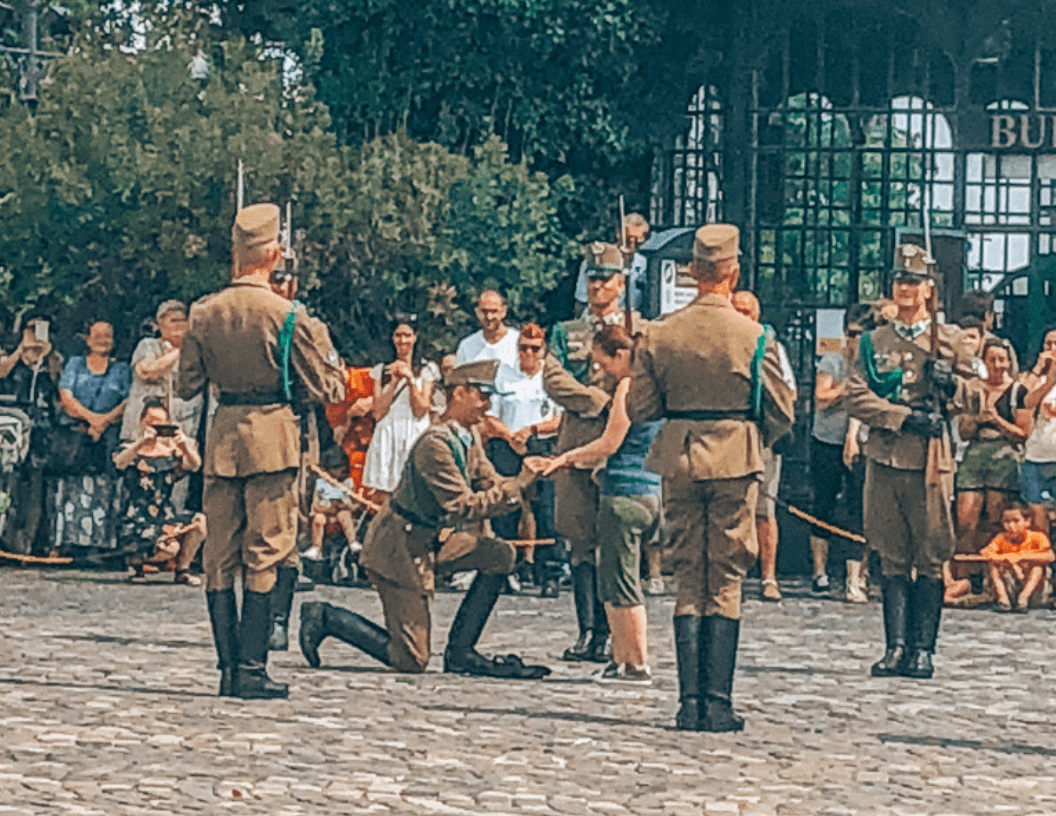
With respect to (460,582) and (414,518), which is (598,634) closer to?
(414,518)

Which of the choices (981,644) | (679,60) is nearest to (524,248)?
(679,60)

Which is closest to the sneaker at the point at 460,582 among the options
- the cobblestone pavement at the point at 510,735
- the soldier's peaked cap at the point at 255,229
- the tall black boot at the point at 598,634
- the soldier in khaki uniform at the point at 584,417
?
the cobblestone pavement at the point at 510,735

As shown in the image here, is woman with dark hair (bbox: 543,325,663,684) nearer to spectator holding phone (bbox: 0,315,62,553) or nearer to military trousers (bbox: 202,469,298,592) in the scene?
military trousers (bbox: 202,469,298,592)

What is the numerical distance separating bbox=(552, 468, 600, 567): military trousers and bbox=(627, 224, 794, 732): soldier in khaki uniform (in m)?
2.03

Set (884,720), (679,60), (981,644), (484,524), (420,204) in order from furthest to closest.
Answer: (679,60) < (420,204) < (981,644) < (484,524) < (884,720)

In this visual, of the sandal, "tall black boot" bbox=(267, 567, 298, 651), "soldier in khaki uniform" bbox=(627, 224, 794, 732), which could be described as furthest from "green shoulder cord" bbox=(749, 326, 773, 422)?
the sandal

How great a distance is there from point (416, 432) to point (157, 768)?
801 centimetres

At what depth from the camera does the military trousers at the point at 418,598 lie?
12617mm

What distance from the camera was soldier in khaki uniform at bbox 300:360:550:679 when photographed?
12.4 metres

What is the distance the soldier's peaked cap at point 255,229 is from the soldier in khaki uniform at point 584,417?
5.74 feet

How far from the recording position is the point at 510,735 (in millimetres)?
10680

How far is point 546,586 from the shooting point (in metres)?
17.2

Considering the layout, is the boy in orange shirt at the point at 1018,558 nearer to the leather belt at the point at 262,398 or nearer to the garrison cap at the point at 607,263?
the garrison cap at the point at 607,263

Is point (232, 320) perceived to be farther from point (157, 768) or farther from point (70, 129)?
point (70, 129)
